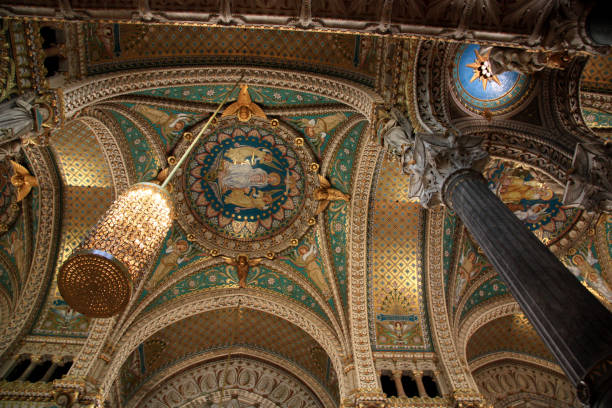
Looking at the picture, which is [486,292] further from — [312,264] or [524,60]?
[524,60]

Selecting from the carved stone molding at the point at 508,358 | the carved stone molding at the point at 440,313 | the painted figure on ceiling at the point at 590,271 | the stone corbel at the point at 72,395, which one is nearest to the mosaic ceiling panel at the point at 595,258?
the painted figure on ceiling at the point at 590,271

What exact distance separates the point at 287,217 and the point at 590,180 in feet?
21.0

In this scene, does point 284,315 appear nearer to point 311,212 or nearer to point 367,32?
point 311,212

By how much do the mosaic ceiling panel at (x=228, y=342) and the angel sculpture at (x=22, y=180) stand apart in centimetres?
423

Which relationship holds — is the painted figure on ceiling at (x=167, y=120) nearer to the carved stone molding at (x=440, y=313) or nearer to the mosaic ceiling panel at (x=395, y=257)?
the mosaic ceiling panel at (x=395, y=257)

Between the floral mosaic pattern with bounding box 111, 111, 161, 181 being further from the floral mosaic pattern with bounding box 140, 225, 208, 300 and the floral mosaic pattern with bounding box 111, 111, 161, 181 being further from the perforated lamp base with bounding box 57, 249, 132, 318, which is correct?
the perforated lamp base with bounding box 57, 249, 132, 318

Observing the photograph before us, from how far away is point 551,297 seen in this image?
293 centimetres

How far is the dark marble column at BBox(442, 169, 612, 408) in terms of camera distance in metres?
2.46

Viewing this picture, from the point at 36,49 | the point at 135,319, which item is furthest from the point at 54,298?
the point at 36,49

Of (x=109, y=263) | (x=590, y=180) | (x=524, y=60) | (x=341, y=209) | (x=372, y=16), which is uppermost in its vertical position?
(x=341, y=209)

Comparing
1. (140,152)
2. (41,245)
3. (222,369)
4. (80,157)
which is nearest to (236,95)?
(140,152)

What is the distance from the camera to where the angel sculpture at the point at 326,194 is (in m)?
9.08

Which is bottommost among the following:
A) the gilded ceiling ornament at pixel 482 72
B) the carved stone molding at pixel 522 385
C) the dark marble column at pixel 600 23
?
the dark marble column at pixel 600 23

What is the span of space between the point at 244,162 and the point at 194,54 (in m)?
2.80
